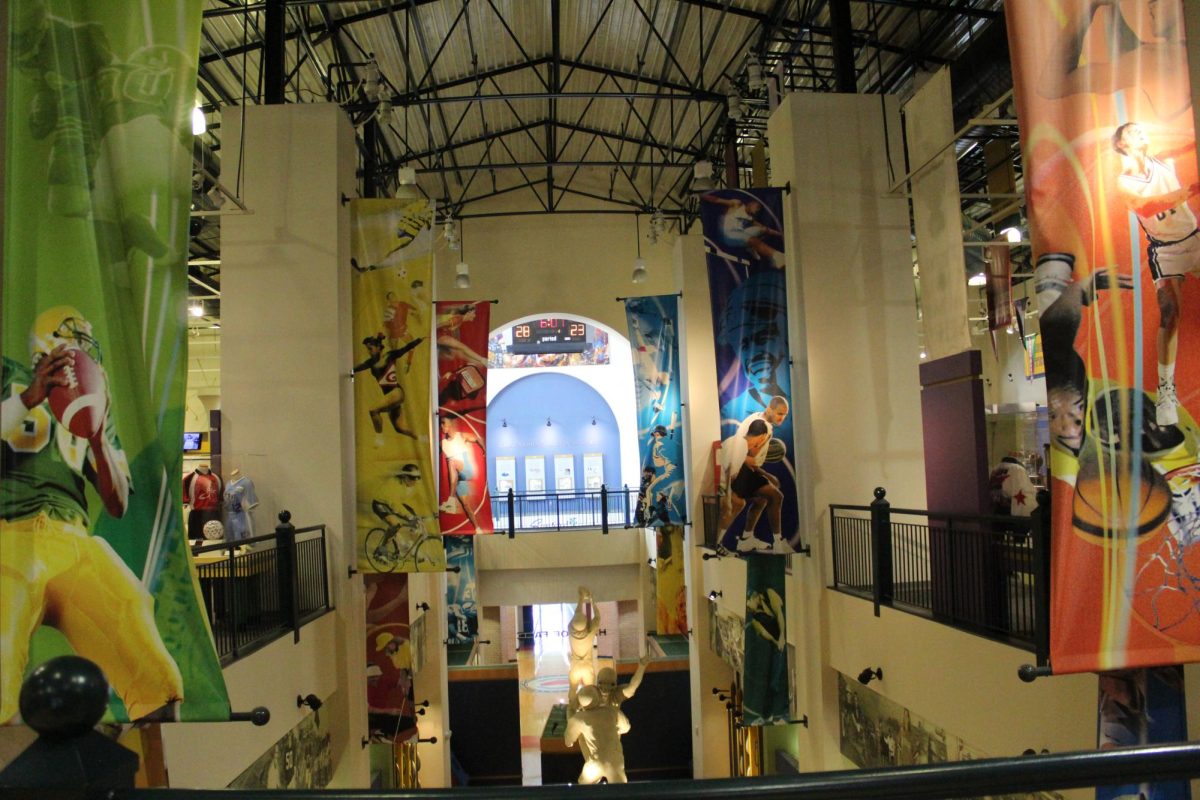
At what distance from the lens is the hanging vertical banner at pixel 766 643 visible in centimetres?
1167

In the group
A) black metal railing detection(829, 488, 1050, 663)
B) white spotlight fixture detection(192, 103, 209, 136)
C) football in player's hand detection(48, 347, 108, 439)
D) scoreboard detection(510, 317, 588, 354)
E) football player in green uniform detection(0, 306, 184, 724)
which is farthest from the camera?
scoreboard detection(510, 317, 588, 354)

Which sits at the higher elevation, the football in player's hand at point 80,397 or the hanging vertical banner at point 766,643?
the football in player's hand at point 80,397

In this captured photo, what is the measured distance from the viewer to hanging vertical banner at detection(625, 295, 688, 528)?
17.3 m

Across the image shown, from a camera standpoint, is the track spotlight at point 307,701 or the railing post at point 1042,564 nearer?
the railing post at point 1042,564

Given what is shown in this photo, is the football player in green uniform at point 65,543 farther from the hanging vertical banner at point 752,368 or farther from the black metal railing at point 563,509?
the black metal railing at point 563,509

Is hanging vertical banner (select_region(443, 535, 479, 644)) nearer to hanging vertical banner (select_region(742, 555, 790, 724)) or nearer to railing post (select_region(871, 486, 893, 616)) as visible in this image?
hanging vertical banner (select_region(742, 555, 790, 724))

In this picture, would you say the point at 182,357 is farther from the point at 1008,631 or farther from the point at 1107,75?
the point at 1008,631

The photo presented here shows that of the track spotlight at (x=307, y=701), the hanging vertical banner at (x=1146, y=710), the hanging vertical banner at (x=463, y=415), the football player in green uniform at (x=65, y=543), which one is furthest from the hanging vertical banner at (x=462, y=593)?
the football player in green uniform at (x=65, y=543)

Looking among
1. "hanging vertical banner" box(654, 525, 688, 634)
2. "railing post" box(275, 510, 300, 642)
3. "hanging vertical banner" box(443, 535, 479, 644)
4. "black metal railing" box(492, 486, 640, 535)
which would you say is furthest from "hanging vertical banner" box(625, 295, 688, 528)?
"black metal railing" box(492, 486, 640, 535)

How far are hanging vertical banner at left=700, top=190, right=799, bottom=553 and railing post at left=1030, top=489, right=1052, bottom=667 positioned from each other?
5262 millimetres

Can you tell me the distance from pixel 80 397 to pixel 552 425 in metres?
31.0

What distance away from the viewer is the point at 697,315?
17.4 metres

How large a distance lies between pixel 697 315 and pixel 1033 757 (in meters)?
16.5

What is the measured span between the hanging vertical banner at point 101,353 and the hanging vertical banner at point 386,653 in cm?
855
